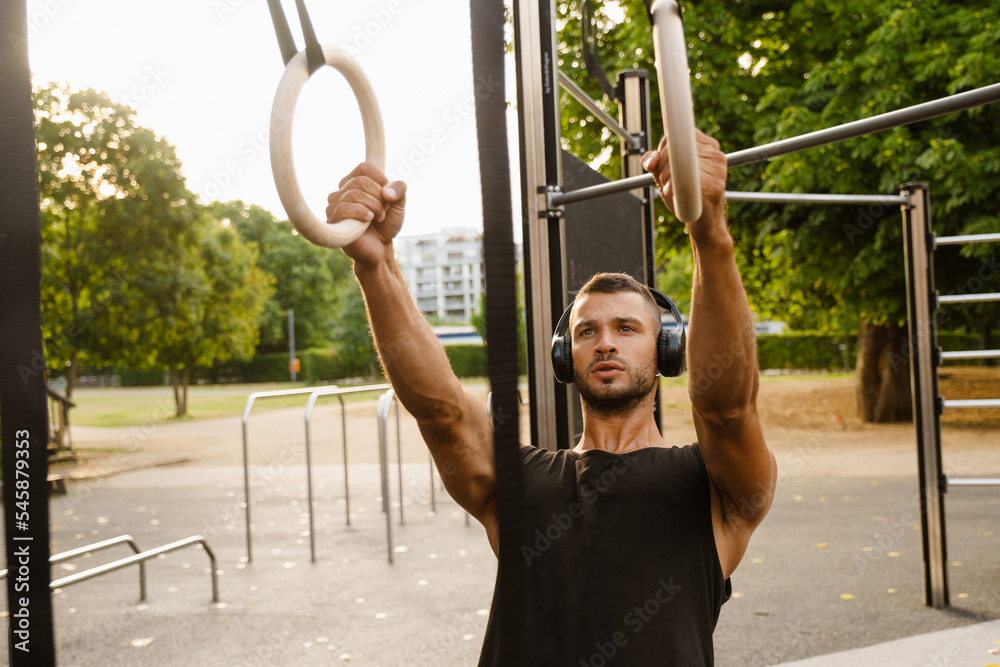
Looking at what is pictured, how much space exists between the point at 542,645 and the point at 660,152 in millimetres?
923

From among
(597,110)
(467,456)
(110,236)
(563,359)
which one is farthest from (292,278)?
(467,456)

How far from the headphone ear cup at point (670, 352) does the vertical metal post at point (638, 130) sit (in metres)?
1.88

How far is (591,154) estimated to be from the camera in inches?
390

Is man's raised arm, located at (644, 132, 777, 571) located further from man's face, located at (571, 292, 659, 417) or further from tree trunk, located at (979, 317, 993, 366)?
tree trunk, located at (979, 317, 993, 366)

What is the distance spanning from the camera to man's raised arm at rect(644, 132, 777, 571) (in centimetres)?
121

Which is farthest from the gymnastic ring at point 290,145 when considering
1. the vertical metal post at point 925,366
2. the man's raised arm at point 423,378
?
the vertical metal post at point 925,366

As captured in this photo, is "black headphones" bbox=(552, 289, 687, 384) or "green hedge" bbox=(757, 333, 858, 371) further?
"green hedge" bbox=(757, 333, 858, 371)

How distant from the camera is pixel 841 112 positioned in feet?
27.9

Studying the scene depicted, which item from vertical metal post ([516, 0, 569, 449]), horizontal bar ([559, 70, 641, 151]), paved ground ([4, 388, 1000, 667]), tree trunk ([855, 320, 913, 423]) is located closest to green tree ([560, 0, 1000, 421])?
tree trunk ([855, 320, 913, 423])

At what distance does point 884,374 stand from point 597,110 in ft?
33.1

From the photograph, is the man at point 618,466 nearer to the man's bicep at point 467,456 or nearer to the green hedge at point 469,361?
the man's bicep at point 467,456

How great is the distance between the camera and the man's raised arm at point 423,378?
1.51 m

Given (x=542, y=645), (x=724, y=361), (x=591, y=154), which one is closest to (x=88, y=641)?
(x=542, y=645)

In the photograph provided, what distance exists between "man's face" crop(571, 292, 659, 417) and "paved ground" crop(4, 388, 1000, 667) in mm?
2491
